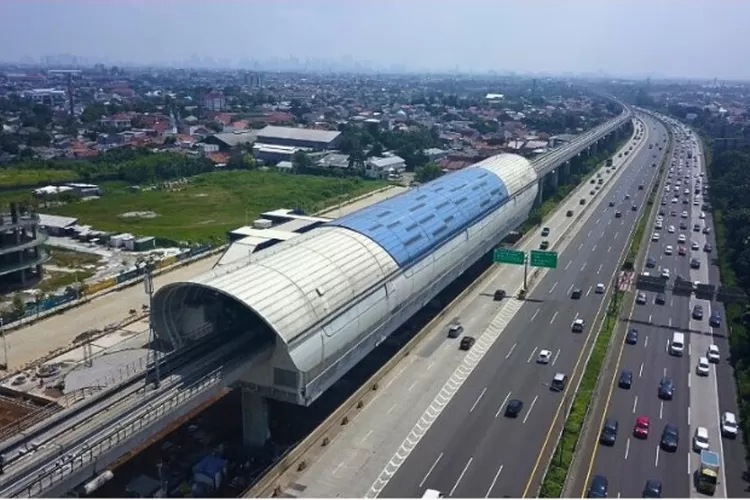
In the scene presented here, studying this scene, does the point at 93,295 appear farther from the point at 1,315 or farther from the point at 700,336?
the point at 700,336

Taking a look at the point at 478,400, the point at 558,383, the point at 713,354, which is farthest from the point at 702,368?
the point at 478,400

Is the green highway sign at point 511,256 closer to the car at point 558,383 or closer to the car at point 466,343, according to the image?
the car at point 466,343

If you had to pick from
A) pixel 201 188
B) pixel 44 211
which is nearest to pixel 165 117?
pixel 201 188

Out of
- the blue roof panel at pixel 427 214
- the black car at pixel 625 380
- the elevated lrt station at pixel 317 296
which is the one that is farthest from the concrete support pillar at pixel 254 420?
the black car at pixel 625 380

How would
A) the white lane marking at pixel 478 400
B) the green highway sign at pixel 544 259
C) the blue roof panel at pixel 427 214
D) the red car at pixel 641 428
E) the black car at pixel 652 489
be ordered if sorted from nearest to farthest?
the black car at pixel 652 489 < the red car at pixel 641 428 < the white lane marking at pixel 478 400 < the blue roof panel at pixel 427 214 < the green highway sign at pixel 544 259

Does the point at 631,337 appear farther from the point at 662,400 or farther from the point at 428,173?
the point at 428,173

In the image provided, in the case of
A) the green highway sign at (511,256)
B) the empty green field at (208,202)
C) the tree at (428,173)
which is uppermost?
the green highway sign at (511,256)

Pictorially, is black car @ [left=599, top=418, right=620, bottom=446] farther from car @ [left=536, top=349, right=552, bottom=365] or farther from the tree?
the tree
